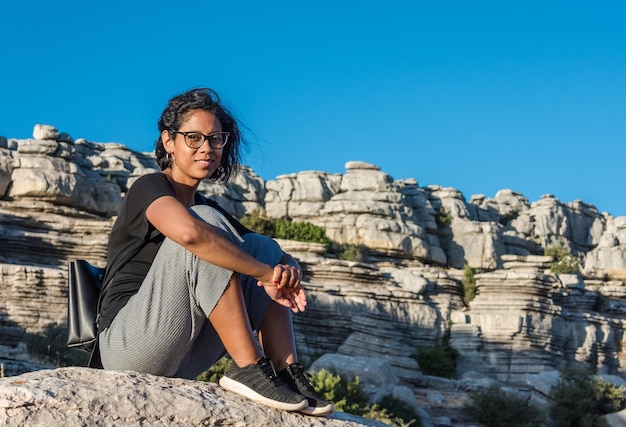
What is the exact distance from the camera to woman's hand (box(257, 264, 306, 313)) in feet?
12.2

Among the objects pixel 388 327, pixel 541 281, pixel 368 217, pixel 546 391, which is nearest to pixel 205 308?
pixel 546 391

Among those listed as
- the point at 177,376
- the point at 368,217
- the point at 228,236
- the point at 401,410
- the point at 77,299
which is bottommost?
the point at 401,410

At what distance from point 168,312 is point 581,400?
1636 centimetres

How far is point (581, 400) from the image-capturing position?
60.7 ft

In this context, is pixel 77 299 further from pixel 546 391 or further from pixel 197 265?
pixel 546 391

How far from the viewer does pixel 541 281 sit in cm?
2720

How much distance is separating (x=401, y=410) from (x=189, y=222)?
1357 cm

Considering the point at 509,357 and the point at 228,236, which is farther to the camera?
the point at 509,357

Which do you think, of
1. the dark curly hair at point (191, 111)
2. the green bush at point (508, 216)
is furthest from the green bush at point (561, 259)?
the dark curly hair at point (191, 111)

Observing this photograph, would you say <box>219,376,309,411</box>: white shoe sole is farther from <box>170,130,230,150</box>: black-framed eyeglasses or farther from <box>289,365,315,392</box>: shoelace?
<box>170,130,230,150</box>: black-framed eyeglasses

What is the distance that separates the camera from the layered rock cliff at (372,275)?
77.1 ft

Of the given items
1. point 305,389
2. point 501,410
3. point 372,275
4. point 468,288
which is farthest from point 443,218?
point 305,389

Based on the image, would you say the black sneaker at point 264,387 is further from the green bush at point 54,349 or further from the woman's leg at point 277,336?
the green bush at point 54,349

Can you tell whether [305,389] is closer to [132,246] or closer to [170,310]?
[170,310]
